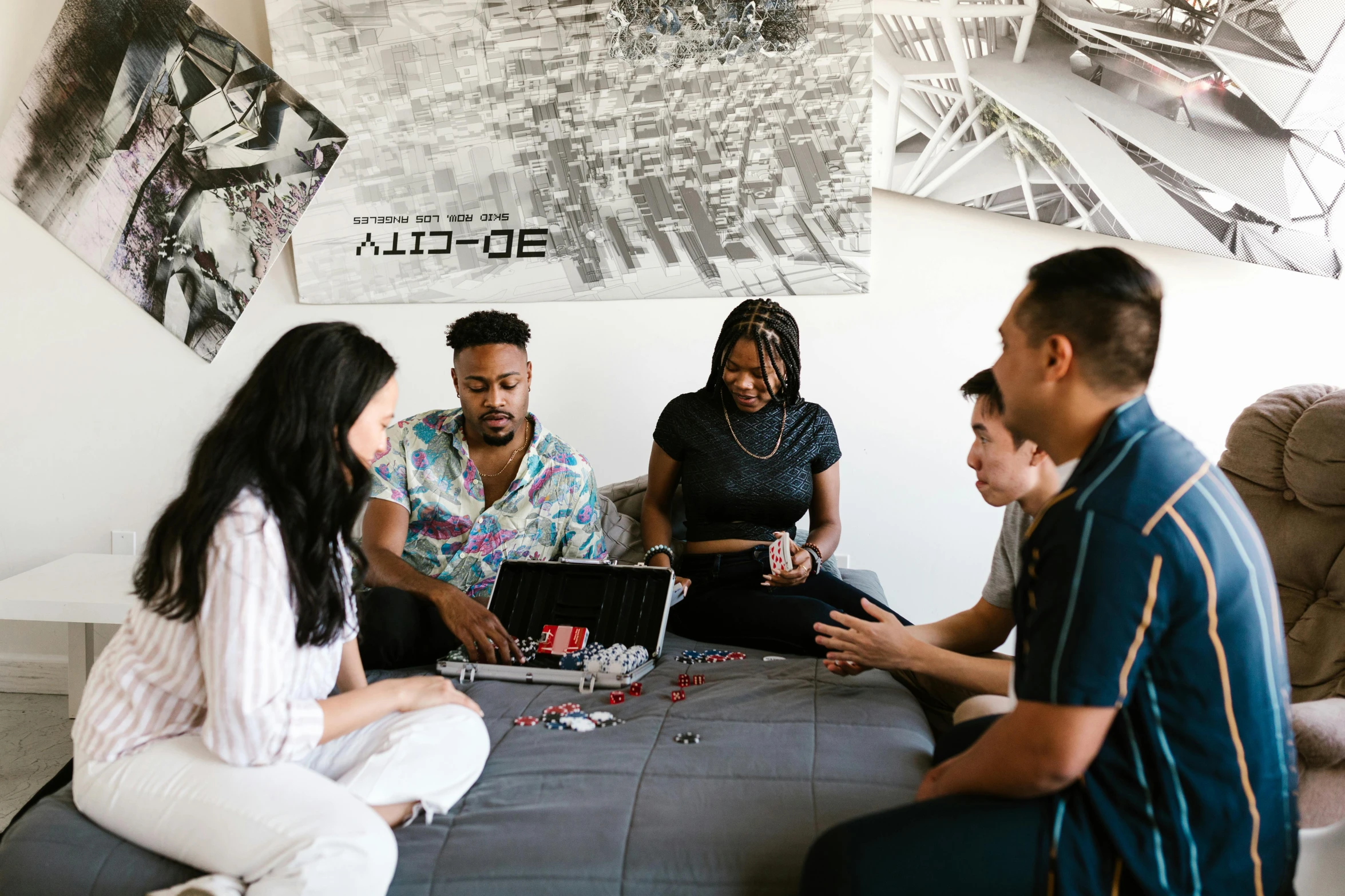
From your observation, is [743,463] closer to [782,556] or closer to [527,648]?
[782,556]

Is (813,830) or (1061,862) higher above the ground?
(1061,862)

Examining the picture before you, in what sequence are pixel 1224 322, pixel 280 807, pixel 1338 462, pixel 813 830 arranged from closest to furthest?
pixel 280 807 → pixel 813 830 → pixel 1338 462 → pixel 1224 322

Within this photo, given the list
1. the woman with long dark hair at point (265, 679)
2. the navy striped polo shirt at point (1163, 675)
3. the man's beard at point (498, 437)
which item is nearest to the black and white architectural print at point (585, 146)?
the man's beard at point (498, 437)

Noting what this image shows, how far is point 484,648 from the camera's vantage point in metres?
2.16

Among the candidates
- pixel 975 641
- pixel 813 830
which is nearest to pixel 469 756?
pixel 813 830

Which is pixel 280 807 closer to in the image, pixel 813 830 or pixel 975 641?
pixel 813 830

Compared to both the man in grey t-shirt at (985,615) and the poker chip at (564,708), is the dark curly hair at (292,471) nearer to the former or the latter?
the poker chip at (564,708)

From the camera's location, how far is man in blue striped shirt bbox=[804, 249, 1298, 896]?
1.06 metres

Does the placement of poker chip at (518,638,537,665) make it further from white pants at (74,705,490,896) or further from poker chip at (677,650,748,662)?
white pants at (74,705,490,896)

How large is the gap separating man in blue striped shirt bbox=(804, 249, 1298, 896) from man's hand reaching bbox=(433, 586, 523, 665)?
43.8 inches

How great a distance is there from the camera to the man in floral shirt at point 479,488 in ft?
8.11

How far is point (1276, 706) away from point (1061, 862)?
29 centimetres

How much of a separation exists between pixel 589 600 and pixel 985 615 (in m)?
0.87

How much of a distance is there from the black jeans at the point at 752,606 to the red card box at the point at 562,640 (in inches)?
13.2
